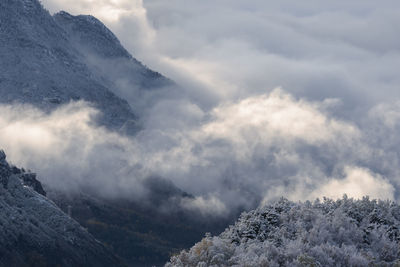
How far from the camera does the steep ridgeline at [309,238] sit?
113 feet

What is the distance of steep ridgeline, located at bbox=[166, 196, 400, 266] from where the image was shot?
34594 mm

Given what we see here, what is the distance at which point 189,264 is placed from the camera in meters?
36.7

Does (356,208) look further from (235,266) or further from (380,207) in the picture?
(235,266)

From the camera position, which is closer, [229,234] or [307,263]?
[307,263]

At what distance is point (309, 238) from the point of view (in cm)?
3741

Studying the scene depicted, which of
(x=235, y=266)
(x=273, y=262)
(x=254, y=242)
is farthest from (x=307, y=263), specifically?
(x=254, y=242)

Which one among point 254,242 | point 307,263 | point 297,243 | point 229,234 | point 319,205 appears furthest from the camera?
point 319,205

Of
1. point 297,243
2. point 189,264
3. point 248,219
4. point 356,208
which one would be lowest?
point 189,264

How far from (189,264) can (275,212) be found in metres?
9.09

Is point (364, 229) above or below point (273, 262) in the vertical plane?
above

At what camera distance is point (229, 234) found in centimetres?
4269

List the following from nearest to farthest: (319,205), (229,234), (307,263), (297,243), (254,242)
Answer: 1. (307,263)
2. (297,243)
3. (254,242)
4. (229,234)
5. (319,205)

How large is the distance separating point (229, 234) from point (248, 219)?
6.25 feet

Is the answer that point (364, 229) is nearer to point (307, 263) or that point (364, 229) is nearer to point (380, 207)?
point (380, 207)
